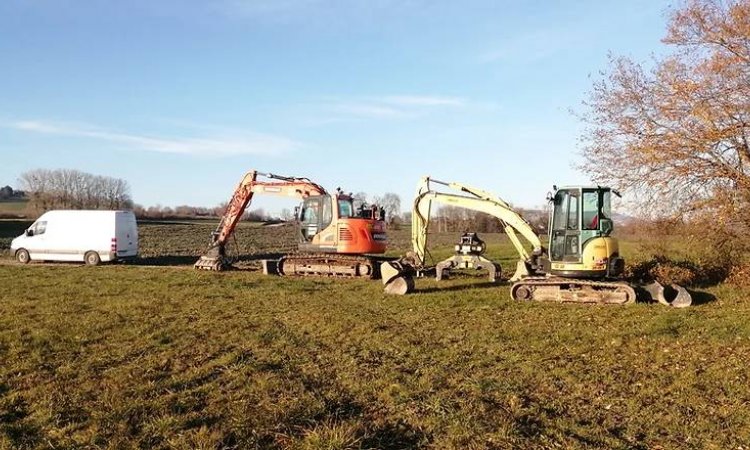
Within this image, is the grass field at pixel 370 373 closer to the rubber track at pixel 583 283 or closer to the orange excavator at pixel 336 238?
the rubber track at pixel 583 283

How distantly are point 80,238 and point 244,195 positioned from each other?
25.4 feet

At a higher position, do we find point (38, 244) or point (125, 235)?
point (125, 235)

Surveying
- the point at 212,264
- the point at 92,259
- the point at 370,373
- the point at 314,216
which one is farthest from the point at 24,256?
the point at 370,373

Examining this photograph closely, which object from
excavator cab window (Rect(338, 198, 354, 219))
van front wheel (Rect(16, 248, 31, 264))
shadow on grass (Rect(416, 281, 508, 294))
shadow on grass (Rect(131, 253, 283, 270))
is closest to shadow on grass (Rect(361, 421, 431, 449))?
shadow on grass (Rect(416, 281, 508, 294))

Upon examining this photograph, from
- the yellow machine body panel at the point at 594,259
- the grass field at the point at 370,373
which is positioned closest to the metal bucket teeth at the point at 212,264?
the grass field at the point at 370,373

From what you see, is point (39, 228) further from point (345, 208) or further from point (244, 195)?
point (345, 208)

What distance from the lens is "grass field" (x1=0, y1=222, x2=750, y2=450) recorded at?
554 centimetres

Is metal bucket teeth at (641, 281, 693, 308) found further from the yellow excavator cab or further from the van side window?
the van side window

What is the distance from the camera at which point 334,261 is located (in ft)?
66.5

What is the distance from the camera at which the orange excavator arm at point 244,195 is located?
22156 millimetres

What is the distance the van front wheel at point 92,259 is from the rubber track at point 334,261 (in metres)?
8.92

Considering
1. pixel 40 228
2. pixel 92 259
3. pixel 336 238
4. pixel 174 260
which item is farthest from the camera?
pixel 174 260

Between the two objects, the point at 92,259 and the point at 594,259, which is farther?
the point at 92,259

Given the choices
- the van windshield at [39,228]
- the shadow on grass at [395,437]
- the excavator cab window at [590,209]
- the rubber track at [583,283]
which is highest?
the excavator cab window at [590,209]
